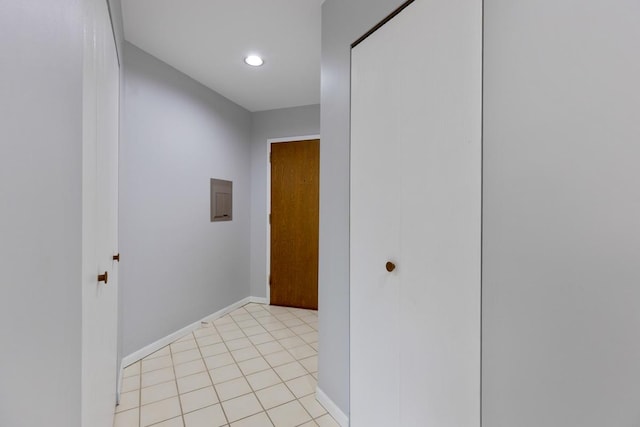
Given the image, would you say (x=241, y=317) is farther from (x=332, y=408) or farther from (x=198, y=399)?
(x=332, y=408)

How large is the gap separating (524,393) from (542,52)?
93cm

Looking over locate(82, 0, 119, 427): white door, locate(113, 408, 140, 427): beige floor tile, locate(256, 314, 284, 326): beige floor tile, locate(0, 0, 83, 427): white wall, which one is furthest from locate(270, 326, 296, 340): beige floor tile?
locate(0, 0, 83, 427): white wall

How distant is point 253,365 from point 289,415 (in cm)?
66

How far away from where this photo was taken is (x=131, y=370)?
7.19 feet

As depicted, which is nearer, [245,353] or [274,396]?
[274,396]

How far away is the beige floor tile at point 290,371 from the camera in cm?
214

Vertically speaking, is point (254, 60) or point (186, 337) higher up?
point (254, 60)

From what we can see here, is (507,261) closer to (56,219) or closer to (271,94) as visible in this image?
(56,219)

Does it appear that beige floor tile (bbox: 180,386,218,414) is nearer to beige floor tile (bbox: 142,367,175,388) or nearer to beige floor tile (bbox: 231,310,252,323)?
beige floor tile (bbox: 142,367,175,388)

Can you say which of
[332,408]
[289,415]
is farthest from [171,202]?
[332,408]

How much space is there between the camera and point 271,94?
336 centimetres

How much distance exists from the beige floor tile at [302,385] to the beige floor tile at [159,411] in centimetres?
72

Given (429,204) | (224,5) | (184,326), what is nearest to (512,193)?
(429,204)

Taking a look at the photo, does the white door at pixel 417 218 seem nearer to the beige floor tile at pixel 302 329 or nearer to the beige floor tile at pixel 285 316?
the beige floor tile at pixel 302 329
